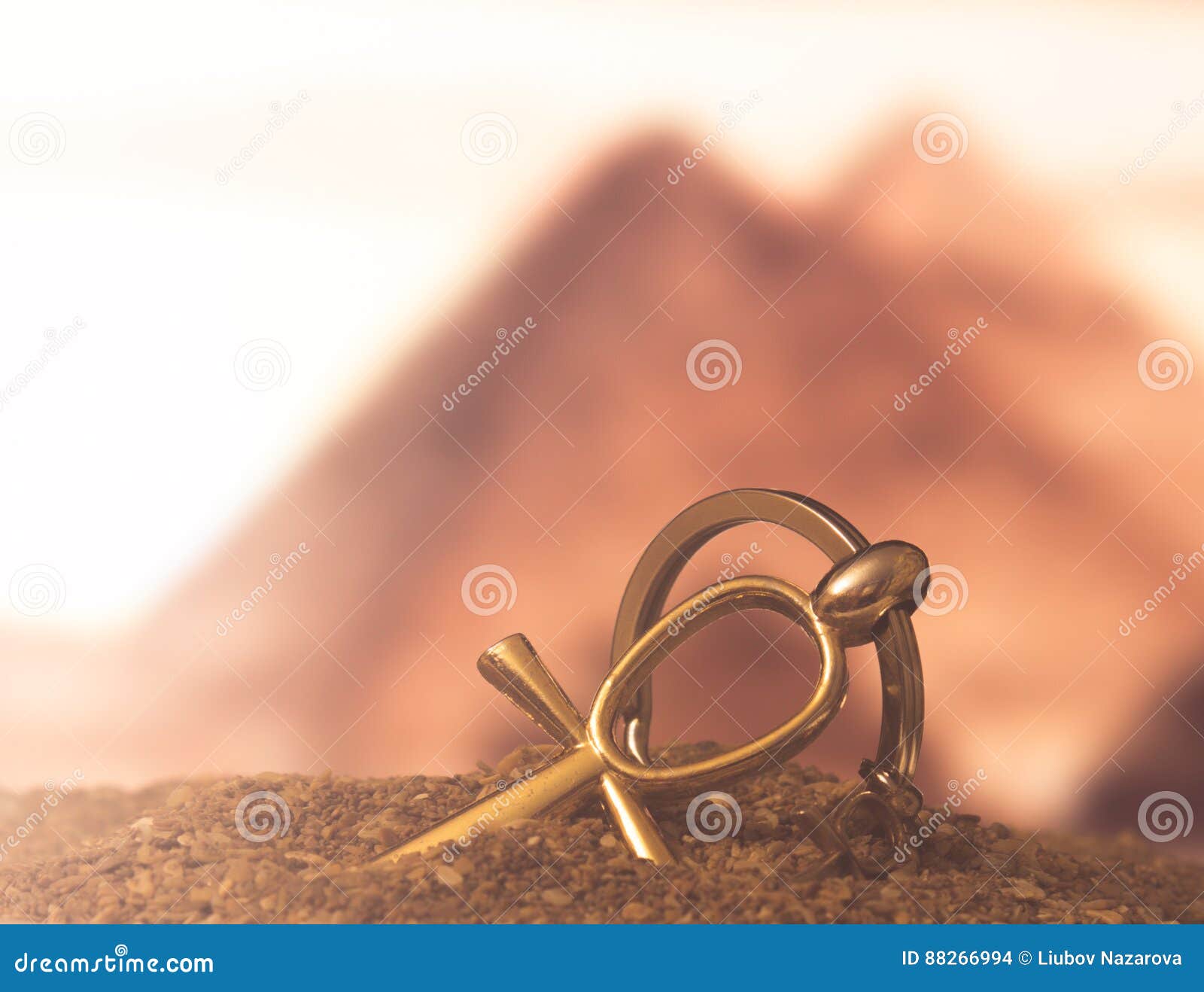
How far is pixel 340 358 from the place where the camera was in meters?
2.73

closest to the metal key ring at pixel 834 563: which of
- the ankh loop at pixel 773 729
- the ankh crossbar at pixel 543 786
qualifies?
the ankh loop at pixel 773 729

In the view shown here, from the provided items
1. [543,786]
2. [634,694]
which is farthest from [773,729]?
[543,786]

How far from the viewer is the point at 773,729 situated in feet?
5.79

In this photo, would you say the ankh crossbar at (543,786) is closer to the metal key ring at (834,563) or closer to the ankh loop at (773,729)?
the ankh loop at (773,729)

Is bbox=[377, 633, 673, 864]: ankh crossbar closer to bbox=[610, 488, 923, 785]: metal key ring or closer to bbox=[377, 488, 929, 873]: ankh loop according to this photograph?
bbox=[377, 488, 929, 873]: ankh loop

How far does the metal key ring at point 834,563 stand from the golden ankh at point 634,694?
1.8 inches

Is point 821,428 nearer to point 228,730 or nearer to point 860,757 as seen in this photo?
point 860,757

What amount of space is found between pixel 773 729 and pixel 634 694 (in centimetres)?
24

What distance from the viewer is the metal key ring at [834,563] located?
5.57 feet

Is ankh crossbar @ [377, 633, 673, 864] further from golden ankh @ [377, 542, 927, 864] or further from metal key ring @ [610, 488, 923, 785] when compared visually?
metal key ring @ [610, 488, 923, 785]

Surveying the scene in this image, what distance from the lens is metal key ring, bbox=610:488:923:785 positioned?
1.70 meters

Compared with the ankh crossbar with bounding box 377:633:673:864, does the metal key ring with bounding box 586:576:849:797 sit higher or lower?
higher

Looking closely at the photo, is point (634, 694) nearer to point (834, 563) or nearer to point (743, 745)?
point (743, 745)

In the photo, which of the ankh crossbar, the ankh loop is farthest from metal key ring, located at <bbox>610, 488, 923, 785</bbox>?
the ankh crossbar
